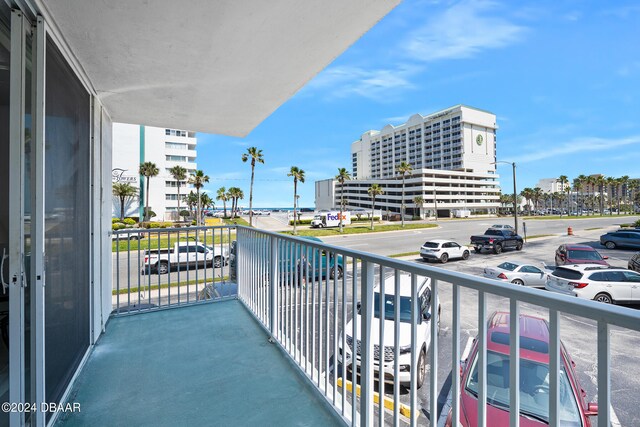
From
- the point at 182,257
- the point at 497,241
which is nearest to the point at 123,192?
the point at 182,257

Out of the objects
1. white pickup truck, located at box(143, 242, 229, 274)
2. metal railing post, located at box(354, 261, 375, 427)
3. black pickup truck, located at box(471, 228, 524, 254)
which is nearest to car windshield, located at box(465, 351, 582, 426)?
metal railing post, located at box(354, 261, 375, 427)

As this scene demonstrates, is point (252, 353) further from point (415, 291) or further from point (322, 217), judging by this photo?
point (322, 217)

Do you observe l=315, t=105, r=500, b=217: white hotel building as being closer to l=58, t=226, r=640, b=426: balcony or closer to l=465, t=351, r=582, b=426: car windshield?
l=58, t=226, r=640, b=426: balcony

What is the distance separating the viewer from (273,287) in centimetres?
254

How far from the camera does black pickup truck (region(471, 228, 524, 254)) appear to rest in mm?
19172

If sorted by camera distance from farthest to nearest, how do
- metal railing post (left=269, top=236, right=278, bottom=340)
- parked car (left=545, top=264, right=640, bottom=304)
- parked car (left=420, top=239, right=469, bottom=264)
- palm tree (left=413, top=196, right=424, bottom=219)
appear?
palm tree (left=413, top=196, right=424, bottom=219)
parked car (left=420, top=239, right=469, bottom=264)
parked car (left=545, top=264, right=640, bottom=304)
metal railing post (left=269, top=236, right=278, bottom=340)

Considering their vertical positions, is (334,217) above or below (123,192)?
below

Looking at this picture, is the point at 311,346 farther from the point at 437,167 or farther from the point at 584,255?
the point at 437,167

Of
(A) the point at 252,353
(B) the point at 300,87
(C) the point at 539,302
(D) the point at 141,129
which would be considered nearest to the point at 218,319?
(A) the point at 252,353

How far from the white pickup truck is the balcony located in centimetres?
61

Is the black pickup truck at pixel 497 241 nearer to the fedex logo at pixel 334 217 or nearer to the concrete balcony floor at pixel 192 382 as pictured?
the concrete balcony floor at pixel 192 382

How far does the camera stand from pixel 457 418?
0.96m

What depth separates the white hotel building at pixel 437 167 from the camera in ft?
207

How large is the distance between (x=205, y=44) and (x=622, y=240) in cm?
2743
